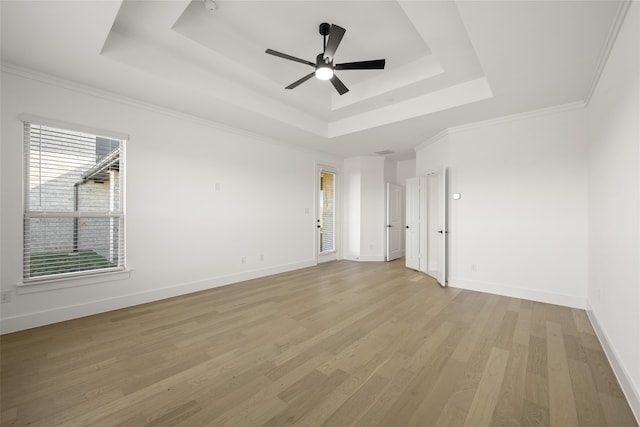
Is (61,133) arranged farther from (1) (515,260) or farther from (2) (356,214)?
(1) (515,260)

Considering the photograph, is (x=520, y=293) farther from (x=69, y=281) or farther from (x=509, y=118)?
(x=69, y=281)

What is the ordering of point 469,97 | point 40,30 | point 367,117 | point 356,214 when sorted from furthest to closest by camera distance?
point 356,214 < point 367,117 < point 469,97 < point 40,30

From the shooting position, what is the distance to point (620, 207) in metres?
2.26

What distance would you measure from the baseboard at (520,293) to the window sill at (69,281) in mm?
5220

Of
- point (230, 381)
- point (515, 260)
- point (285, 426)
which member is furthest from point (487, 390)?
point (515, 260)

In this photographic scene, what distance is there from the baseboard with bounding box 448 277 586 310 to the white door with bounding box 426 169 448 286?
31 centimetres

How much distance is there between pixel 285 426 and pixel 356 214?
19.1ft

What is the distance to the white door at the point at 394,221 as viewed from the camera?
23.4 ft

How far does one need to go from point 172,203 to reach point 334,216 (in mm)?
4033

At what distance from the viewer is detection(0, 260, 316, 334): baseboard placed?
9.65ft

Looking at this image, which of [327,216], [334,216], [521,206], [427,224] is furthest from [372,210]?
[521,206]

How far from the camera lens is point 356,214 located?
283 inches

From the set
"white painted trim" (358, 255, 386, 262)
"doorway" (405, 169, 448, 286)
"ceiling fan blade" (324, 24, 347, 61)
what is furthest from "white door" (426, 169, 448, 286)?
"ceiling fan blade" (324, 24, 347, 61)

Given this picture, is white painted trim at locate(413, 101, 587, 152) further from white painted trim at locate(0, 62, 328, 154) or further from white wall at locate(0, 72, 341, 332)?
white painted trim at locate(0, 62, 328, 154)
